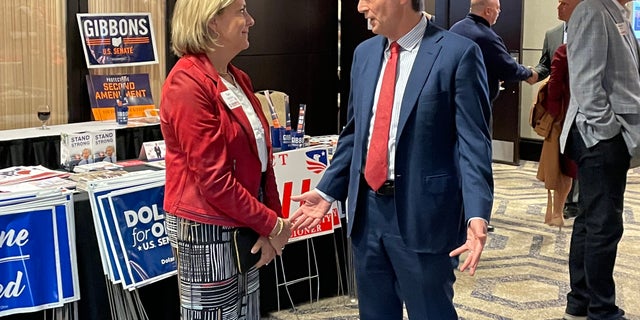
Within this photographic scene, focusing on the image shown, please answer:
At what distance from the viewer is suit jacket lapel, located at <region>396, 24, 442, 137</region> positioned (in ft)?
7.67

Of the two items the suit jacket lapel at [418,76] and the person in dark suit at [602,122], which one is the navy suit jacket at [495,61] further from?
the suit jacket lapel at [418,76]

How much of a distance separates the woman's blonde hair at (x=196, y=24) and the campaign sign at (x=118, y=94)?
307 cm

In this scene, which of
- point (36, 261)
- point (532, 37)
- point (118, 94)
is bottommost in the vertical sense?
point (36, 261)

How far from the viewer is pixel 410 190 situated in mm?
2379

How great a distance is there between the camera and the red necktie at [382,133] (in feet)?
7.89

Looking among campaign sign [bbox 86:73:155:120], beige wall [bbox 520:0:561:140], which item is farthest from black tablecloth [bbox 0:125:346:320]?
beige wall [bbox 520:0:561:140]

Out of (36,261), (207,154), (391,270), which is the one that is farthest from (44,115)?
(391,270)

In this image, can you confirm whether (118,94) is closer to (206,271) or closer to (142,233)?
(142,233)

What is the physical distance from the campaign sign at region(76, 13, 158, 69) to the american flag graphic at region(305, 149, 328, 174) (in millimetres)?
2183

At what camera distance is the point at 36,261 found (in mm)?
3090

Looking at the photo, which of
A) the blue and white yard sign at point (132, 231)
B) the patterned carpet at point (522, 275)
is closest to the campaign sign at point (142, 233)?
the blue and white yard sign at point (132, 231)

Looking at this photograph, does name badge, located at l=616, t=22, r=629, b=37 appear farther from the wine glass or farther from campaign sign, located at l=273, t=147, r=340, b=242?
the wine glass

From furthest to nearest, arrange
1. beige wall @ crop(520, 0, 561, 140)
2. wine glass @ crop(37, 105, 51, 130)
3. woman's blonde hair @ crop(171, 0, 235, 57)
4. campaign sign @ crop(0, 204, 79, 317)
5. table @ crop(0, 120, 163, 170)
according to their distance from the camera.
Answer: beige wall @ crop(520, 0, 561, 140)
wine glass @ crop(37, 105, 51, 130)
table @ crop(0, 120, 163, 170)
campaign sign @ crop(0, 204, 79, 317)
woman's blonde hair @ crop(171, 0, 235, 57)

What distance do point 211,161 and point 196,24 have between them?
0.44 metres
